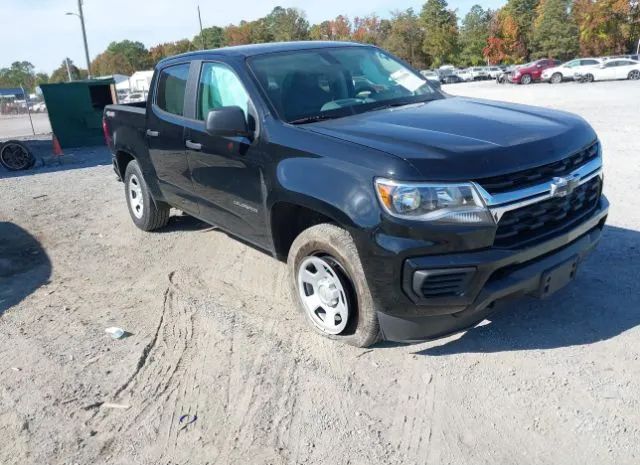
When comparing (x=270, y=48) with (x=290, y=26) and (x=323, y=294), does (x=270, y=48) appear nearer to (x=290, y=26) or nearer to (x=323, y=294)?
(x=323, y=294)

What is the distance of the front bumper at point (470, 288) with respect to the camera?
2832 mm

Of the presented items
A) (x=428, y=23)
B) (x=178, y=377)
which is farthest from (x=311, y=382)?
(x=428, y=23)

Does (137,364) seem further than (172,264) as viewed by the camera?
No

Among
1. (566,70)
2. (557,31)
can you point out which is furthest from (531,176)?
(557,31)

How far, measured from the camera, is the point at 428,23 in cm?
7212

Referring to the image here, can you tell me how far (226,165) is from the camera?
411cm

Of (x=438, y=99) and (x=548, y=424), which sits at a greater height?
(x=438, y=99)

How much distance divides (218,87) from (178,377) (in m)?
2.20

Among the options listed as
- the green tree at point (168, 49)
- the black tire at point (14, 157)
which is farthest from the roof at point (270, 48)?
the green tree at point (168, 49)

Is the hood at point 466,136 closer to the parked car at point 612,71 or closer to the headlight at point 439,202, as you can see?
the headlight at point 439,202

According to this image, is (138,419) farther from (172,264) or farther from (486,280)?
(172,264)

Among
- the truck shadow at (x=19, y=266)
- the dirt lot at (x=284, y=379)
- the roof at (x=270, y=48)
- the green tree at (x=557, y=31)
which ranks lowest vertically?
the dirt lot at (x=284, y=379)

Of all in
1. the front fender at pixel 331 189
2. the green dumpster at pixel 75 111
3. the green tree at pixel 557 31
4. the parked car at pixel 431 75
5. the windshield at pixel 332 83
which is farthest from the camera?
the green tree at pixel 557 31

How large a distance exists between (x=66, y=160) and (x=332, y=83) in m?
11.4
